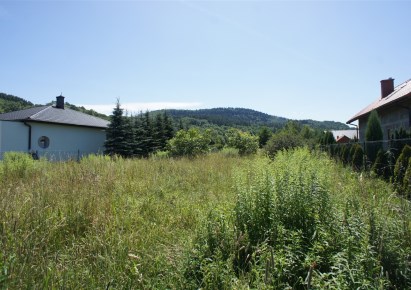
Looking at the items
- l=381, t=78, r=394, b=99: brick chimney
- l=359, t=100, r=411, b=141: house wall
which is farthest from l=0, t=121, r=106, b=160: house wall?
l=381, t=78, r=394, b=99: brick chimney

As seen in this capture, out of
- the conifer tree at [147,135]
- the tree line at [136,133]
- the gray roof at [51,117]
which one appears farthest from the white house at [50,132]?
the conifer tree at [147,135]

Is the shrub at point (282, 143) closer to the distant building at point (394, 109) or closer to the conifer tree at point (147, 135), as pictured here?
the distant building at point (394, 109)

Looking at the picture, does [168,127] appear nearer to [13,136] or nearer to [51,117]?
[51,117]

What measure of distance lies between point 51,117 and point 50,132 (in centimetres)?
131

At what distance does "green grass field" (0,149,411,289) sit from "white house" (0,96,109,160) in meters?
16.7

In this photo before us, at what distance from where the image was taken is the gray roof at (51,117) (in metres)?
21.5

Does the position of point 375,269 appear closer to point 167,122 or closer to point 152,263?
point 152,263

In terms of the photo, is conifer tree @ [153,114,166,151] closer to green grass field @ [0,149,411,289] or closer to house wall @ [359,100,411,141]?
house wall @ [359,100,411,141]

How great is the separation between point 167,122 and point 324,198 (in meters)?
31.1

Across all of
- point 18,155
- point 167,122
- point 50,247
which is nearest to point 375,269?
point 50,247

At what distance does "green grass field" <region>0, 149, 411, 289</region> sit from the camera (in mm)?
2223

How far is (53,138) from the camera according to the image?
74.6 feet

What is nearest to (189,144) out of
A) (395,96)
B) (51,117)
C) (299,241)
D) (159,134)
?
(159,134)

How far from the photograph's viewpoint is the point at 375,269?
2.15 meters
